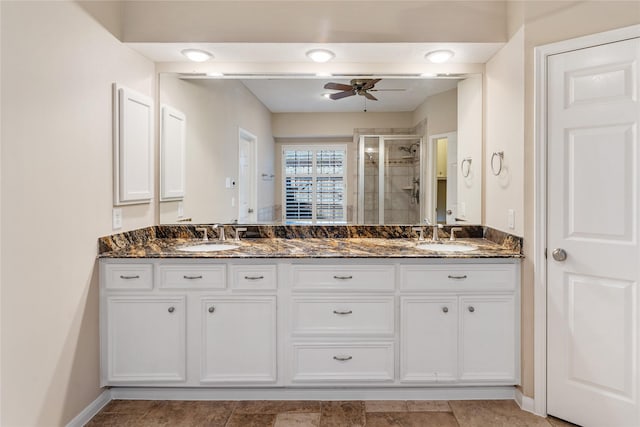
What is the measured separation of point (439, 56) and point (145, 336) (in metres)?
2.56

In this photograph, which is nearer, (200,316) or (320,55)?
(200,316)

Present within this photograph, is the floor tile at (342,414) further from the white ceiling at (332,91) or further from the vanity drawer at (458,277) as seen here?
the white ceiling at (332,91)

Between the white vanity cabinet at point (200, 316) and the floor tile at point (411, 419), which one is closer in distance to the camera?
the floor tile at point (411, 419)

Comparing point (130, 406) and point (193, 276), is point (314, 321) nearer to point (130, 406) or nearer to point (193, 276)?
point (193, 276)

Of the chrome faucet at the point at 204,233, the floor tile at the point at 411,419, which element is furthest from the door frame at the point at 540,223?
the chrome faucet at the point at 204,233

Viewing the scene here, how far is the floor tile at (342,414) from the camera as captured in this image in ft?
7.05

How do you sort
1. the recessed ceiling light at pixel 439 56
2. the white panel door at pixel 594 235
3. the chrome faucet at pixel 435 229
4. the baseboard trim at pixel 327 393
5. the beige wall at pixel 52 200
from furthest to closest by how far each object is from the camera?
1. the chrome faucet at pixel 435 229
2. the recessed ceiling light at pixel 439 56
3. the baseboard trim at pixel 327 393
4. the white panel door at pixel 594 235
5. the beige wall at pixel 52 200

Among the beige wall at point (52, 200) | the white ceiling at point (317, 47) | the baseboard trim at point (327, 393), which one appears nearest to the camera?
the beige wall at point (52, 200)

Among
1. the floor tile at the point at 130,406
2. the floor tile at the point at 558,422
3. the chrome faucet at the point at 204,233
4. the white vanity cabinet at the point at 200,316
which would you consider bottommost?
the floor tile at the point at 558,422

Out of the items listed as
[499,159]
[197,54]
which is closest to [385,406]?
[499,159]

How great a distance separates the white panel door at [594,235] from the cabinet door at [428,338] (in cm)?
51

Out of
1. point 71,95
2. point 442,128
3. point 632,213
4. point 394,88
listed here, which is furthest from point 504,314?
point 71,95

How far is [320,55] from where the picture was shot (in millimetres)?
2705

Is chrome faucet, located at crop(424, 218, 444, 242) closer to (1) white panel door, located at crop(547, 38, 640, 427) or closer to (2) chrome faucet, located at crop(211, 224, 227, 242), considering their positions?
(1) white panel door, located at crop(547, 38, 640, 427)
